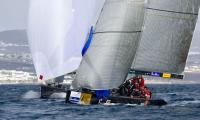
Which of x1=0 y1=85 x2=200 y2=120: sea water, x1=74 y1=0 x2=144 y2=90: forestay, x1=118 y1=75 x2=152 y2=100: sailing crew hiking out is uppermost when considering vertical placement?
x1=74 y1=0 x2=144 y2=90: forestay

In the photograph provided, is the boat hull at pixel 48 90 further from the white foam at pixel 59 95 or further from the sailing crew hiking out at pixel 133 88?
the sailing crew hiking out at pixel 133 88

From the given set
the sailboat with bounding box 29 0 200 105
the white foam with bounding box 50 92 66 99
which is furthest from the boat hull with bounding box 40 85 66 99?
the sailboat with bounding box 29 0 200 105

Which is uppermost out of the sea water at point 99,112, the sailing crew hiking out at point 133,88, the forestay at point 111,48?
the forestay at point 111,48

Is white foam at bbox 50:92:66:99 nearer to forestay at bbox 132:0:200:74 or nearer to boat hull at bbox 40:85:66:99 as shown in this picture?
boat hull at bbox 40:85:66:99

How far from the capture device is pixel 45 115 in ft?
115

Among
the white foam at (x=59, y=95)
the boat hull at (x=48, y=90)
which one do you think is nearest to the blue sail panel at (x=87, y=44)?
the white foam at (x=59, y=95)

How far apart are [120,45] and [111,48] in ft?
1.94

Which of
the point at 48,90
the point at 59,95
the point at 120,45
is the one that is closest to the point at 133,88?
the point at 120,45

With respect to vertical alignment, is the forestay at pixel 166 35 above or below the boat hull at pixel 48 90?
above

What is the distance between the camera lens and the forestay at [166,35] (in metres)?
39.5

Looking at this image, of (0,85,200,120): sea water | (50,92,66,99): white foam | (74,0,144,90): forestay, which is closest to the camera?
(0,85,200,120): sea water

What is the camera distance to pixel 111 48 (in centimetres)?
3816

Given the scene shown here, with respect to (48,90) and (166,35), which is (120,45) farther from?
(48,90)

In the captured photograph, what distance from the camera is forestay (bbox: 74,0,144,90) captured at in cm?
3812
